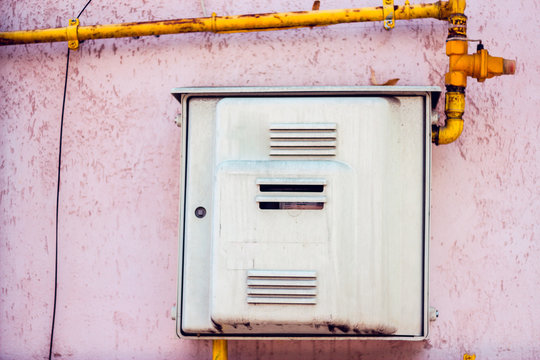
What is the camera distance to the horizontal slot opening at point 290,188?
1405 mm

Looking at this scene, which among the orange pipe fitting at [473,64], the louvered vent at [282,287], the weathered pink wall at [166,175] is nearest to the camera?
the louvered vent at [282,287]

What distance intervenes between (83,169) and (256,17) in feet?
2.13

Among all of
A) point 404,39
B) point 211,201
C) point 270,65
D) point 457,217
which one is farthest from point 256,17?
→ point 457,217

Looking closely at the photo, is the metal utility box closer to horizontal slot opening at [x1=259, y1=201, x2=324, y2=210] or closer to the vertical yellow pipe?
horizontal slot opening at [x1=259, y1=201, x2=324, y2=210]

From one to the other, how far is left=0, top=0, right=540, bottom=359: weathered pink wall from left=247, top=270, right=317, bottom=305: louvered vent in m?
0.35

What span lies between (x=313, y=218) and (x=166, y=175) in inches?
20.5

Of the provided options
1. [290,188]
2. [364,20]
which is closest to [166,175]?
[290,188]

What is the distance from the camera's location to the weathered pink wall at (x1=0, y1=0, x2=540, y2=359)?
65.0 inches

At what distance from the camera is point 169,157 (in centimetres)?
173

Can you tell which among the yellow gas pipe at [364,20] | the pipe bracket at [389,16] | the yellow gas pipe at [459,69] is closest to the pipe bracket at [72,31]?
the yellow gas pipe at [364,20]

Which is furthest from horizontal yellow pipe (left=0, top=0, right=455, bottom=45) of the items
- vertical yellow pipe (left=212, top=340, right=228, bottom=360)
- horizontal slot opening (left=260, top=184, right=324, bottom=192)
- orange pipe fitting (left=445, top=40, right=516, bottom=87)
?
vertical yellow pipe (left=212, top=340, right=228, bottom=360)

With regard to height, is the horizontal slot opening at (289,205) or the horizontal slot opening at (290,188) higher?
the horizontal slot opening at (290,188)

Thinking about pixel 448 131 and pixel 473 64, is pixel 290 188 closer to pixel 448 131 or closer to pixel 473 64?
pixel 448 131

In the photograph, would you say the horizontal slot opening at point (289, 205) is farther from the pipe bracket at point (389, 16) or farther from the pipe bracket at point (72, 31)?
the pipe bracket at point (72, 31)
